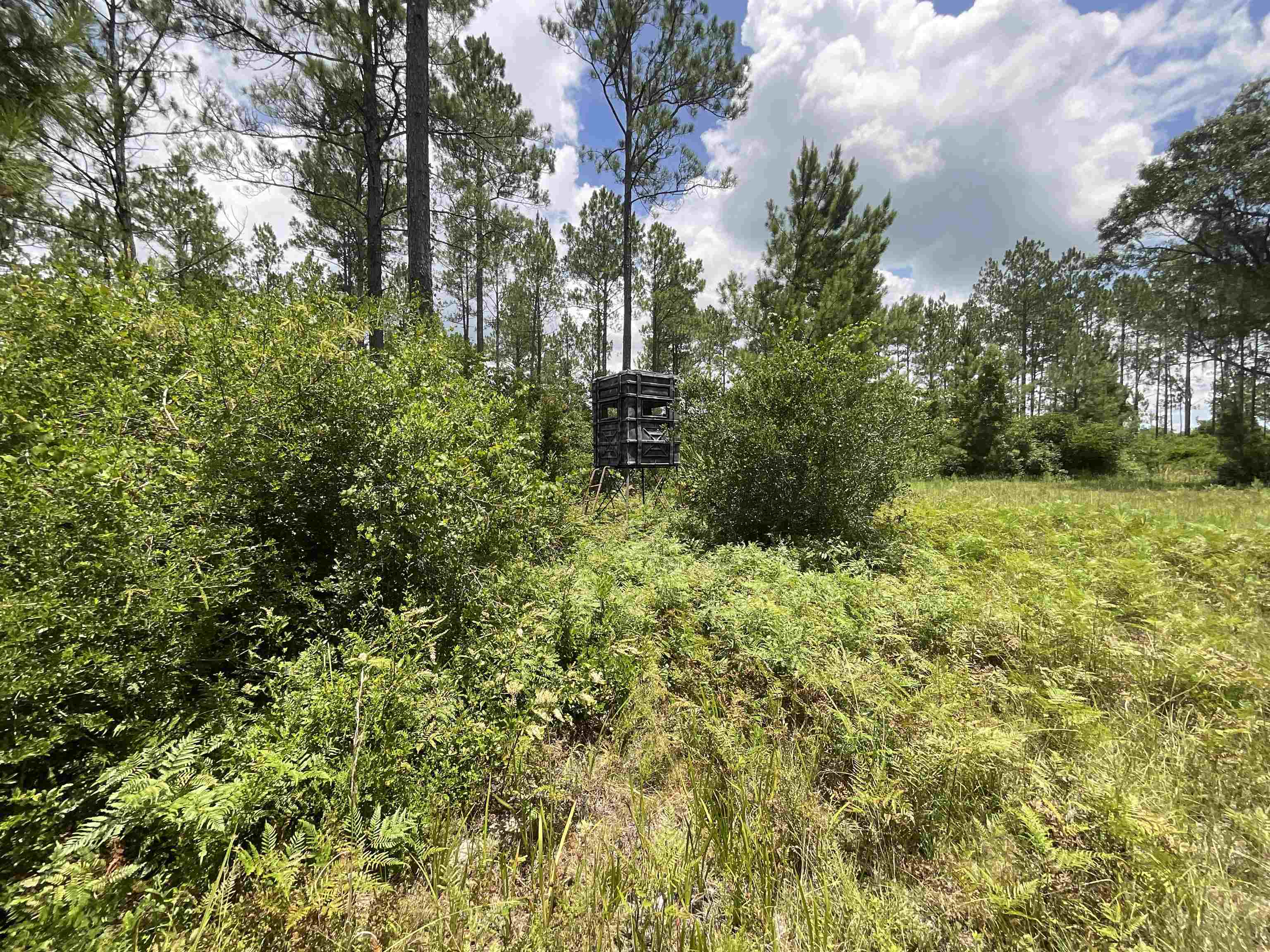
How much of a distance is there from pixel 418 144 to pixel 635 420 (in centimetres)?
483

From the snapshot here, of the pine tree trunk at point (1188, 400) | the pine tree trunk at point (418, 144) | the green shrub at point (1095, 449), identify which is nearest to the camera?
the pine tree trunk at point (418, 144)

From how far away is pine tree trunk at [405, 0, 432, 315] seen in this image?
555cm

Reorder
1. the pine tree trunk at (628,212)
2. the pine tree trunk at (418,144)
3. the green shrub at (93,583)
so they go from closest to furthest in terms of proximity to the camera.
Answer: the green shrub at (93,583) < the pine tree trunk at (418,144) < the pine tree trunk at (628,212)

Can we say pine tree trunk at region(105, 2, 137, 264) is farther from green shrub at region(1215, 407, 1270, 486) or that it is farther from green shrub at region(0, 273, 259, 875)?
green shrub at region(1215, 407, 1270, 486)

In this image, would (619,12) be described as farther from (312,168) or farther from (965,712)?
(965,712)

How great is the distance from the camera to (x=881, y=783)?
1861 millimetres

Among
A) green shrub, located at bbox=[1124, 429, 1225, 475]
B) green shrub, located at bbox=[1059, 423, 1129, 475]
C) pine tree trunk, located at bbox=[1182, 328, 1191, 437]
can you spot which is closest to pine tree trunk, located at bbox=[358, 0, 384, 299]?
green shrub, located at bbox=[1059, 423, 1129, 475]

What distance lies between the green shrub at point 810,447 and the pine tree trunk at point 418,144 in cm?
418

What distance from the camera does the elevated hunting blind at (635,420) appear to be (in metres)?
8.19

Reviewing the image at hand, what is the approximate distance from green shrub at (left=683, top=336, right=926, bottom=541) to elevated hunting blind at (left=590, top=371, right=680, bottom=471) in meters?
2.50

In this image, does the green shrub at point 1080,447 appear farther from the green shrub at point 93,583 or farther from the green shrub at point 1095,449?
the green shrub at point 93,583

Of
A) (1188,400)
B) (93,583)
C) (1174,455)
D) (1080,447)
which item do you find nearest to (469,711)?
(93,583)

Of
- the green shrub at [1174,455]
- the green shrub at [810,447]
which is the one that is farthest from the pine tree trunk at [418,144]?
the green shrub at [1174,455]

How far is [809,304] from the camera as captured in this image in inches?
555
